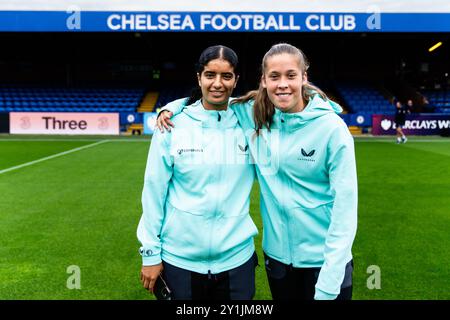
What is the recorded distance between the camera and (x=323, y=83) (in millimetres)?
34562

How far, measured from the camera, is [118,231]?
6.04 m

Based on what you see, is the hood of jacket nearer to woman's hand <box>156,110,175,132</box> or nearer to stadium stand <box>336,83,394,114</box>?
woman's hand <box>156,110,175,132</box>

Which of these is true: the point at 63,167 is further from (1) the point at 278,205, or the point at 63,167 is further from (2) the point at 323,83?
(2) the point at 323,83

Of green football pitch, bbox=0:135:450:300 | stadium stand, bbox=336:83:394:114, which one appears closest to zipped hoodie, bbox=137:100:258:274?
green football pitch, bbox=0:135:450:300

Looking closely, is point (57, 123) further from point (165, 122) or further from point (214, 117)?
point (214, 117)

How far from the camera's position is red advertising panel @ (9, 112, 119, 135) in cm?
2361

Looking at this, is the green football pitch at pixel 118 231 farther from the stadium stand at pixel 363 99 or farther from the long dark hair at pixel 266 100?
the stadium stand at pixel 363 99

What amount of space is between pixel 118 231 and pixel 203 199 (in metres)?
3.85

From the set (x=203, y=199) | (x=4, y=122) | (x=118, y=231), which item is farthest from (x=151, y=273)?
(x=4, y=122)

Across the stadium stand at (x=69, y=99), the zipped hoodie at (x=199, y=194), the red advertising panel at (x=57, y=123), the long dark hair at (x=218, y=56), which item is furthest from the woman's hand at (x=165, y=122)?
the stadium stand at (x=69, y=99)

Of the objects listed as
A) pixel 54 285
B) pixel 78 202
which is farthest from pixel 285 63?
pixel 78 202

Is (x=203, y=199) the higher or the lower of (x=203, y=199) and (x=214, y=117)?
the lower

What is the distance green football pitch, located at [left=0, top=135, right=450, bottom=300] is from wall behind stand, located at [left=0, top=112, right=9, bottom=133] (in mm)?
12982
